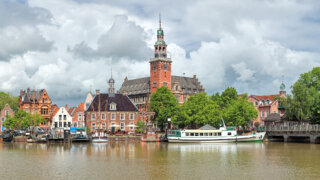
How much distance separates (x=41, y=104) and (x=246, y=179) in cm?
11046

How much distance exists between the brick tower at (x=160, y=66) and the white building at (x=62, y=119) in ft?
105

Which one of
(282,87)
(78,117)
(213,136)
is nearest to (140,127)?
(78,117)

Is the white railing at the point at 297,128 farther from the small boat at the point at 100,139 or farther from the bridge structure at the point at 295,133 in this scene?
the small boat at the point at 100,139

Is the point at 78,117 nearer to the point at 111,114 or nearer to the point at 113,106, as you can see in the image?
the point at 111,114

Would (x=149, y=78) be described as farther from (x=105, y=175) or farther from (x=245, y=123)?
(x=105, y=175)

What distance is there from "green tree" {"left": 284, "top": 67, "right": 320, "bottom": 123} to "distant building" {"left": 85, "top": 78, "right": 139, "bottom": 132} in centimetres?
4628

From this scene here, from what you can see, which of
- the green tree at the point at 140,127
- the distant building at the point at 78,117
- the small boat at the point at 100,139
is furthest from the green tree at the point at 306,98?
the distant building at the point at 78,117

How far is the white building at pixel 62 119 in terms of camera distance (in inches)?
5281

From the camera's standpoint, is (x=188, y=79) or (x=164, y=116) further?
(x=188, y=79)

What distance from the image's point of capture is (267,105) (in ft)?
435

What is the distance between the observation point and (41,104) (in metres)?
141

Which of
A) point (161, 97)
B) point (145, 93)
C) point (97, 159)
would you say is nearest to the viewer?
point (97, 159)

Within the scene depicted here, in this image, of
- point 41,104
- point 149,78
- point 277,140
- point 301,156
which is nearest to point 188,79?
point 149,78

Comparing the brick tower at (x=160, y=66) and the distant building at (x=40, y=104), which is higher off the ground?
the brick tower at (x=160, y=66)
